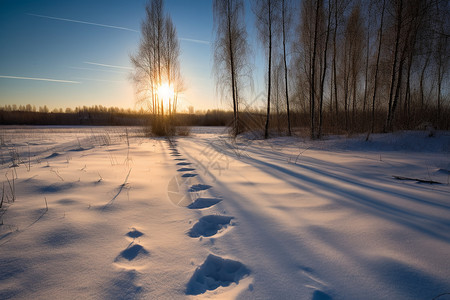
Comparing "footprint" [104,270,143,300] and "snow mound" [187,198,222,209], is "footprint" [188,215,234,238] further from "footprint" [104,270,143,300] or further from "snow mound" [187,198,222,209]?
"footprint" [104,270,143,300]

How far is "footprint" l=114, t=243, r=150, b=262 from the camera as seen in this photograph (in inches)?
40.1

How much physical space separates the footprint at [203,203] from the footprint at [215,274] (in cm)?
77

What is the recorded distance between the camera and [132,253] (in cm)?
107

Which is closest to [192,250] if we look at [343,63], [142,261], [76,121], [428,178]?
[142,261]

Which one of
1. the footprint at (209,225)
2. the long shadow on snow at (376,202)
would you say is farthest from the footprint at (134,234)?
the long shadow on snow at (376,202)

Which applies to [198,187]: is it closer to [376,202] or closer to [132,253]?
[132,253]

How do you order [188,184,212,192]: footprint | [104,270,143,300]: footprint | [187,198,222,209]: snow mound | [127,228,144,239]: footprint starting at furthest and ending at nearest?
[188,184,212,192]: footprint < [187,198,222,209]: snow mound < [127,228,144,239]: footprint < [104,270,143,300]: footprint

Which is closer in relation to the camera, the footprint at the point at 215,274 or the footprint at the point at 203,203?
the footprint at the point at 215,274

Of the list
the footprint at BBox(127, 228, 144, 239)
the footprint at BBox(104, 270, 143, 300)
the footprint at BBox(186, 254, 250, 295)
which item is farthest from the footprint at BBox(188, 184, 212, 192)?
the footprint at BBox(104, 270, 143, 300)

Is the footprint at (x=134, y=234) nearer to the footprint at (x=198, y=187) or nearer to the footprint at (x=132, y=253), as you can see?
the footprint at (x=132, y=253)

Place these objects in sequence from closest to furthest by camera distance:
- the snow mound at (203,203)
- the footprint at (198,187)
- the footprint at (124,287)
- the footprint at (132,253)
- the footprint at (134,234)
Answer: the footprint at (124,287) → the footprint at (132,253) → the footprint at (134,234) → the snow mound at (203,203) → the footprint at (198,187)

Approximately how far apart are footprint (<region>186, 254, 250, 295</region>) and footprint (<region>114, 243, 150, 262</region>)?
35 cm

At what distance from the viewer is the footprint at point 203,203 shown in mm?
1779

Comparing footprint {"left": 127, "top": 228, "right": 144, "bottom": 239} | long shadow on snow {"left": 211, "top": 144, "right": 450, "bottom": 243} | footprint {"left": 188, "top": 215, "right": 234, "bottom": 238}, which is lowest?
footprint {"left": 188, "top": 215, "right": 234, "bottom": 238}
